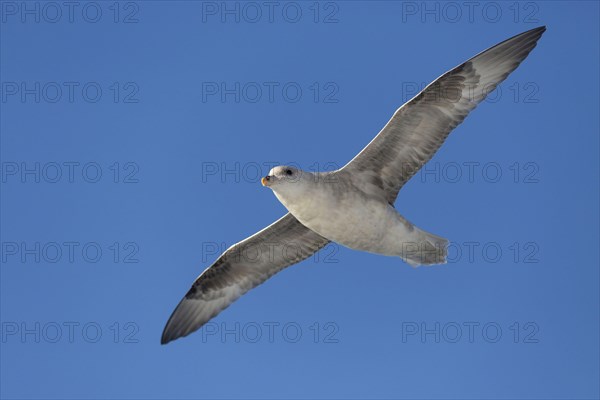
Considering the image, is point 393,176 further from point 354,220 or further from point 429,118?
point 354,220

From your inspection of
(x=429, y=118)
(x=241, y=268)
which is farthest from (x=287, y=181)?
(x=241, y=268)

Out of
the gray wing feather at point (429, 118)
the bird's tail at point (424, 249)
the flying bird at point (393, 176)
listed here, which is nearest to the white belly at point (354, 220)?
the flying bird at point (393, 176)

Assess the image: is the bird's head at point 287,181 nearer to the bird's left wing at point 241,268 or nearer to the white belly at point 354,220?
the white belly at point 354,220

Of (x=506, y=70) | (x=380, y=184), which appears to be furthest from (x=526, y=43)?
(x=380, y=184)

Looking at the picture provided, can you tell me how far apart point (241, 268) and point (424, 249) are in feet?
11.3

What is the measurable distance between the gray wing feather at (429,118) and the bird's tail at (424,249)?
76cm

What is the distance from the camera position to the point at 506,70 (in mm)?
13836

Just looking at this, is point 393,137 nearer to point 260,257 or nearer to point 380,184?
point 380,184

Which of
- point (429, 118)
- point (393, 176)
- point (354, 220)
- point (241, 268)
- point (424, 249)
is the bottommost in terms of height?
point (424, 249)

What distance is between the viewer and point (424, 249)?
1388 centimetres

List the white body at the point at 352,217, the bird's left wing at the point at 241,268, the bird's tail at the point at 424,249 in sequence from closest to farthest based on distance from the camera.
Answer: the white body at the point at 352,217 → the bird's tail at the point at 424,249 → the bird's left wing at the point at 241,268

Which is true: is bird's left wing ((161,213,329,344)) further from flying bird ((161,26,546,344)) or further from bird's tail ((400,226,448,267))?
bird's tail ((400,226,448,267))

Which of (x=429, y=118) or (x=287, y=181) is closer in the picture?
(x=287, y=181)

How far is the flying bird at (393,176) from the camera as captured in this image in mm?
12961
